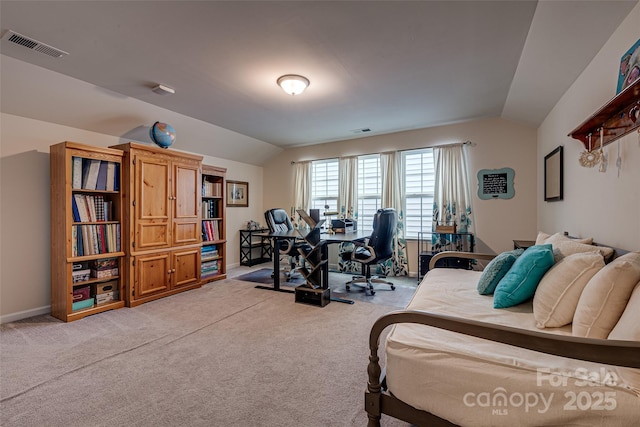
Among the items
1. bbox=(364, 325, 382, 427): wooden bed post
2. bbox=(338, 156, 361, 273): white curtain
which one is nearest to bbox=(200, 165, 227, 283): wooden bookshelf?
bbox=(338, 156, 361, 273): white curtain

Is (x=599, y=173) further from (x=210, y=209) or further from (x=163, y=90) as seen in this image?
(x=210, y=209)

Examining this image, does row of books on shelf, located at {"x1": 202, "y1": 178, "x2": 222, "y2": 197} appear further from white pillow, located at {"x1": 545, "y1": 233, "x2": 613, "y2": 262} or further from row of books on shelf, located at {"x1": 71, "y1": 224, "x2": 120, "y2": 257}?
white pillow, located at {"x1": 545, "y1": 233, "x2": 613, "y2": 262}

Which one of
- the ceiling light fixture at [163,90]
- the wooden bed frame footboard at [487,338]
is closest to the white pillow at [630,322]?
the wooden bed frame footboard at [487,338]

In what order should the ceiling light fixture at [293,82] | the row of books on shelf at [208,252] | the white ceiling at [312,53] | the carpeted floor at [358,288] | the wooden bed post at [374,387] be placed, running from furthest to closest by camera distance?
the row of books on shelf at [208,252] → the carpeted floor at [358,288] → the ceiling light fixture at [293,82] → the white ceiling at [312,53] → the wooden bed post at [374,387]

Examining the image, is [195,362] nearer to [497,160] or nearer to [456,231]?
[456,231]

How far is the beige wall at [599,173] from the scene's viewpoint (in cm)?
164

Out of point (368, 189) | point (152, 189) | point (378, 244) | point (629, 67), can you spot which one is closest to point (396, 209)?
point (368, 189)

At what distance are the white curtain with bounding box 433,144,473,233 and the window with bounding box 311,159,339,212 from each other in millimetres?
1879

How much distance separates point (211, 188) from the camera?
4.78 metres

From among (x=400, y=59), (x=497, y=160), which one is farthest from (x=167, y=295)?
(x=497, y=160)

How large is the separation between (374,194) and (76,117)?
4341mm

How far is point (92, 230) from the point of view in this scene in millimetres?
3166

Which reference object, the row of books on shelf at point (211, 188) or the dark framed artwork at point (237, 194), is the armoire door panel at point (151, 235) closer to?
the row of books on shelf at point (211, 188)

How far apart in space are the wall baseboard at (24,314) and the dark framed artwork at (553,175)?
224 inches
